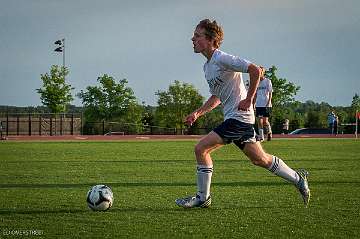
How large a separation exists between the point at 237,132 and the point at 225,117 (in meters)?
0.29

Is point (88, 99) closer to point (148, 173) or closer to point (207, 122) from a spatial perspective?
point (207, 122)

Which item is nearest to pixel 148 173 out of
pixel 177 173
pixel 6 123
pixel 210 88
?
pixel 177 173

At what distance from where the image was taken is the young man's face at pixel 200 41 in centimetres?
751

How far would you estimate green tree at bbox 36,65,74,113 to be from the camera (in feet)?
225

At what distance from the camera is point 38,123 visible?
66.2 m

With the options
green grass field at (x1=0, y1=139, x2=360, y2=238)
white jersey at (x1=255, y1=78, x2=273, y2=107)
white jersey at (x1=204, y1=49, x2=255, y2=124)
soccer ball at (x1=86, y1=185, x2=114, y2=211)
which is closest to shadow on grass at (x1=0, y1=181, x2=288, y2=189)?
green grass field at (x1=0, y1=139, x2=360, y2=238)

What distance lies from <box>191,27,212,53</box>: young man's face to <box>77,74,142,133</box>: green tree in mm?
82099

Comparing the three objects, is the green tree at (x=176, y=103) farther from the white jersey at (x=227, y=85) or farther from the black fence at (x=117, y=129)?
the white jersey at (x=227, y=85)

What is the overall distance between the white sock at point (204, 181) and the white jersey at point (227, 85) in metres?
0.72

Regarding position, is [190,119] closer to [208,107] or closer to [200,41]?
[208,107]

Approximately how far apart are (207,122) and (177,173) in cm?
8533

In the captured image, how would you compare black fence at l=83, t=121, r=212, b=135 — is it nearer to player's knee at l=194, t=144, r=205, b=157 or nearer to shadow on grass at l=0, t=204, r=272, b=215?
player's knee at l=194, t=144, r=205, b=157

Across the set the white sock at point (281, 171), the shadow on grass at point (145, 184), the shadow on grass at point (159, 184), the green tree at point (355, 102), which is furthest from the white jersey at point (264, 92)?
the green tree at point (355, 102)

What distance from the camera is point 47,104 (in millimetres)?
69188
